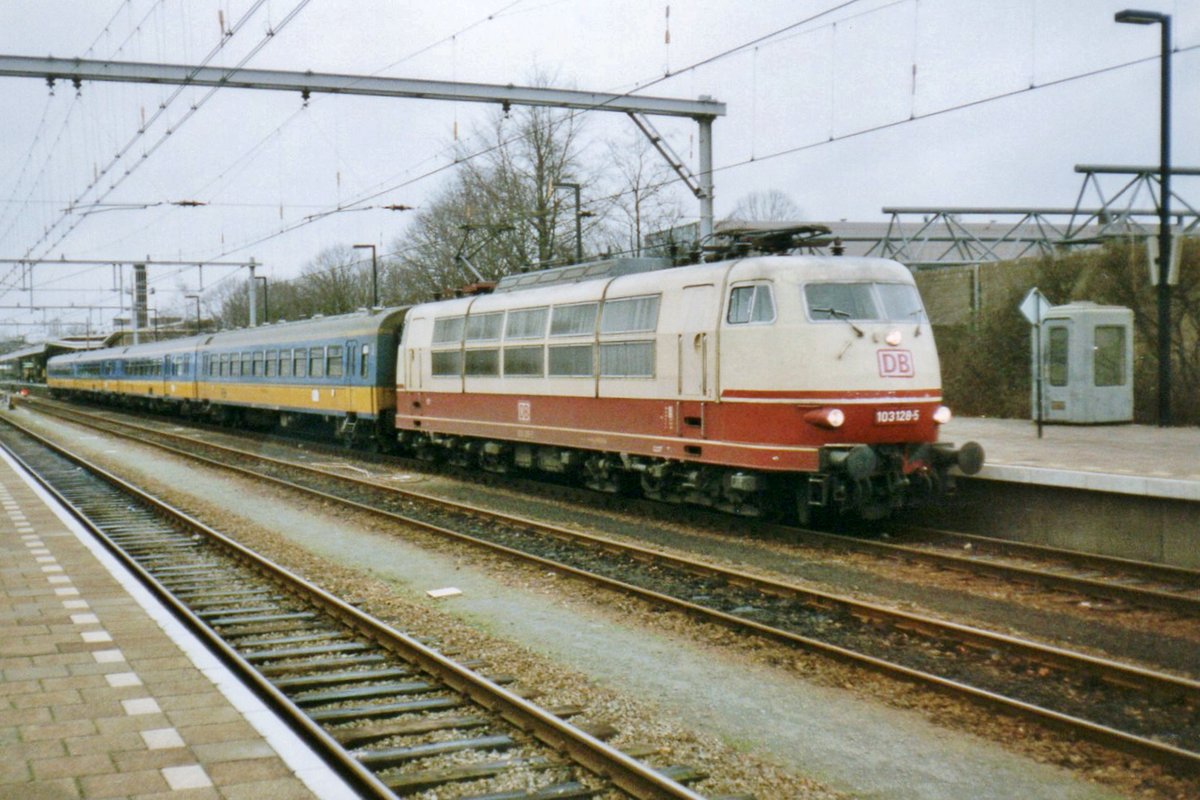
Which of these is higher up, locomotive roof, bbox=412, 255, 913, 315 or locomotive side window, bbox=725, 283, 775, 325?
locomotive roof, bbox=412, 255, 913, 315

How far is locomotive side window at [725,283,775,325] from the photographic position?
1266 centimetres

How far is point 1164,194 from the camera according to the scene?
1664 cm

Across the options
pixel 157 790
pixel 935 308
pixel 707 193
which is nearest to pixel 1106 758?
pixel 157 790

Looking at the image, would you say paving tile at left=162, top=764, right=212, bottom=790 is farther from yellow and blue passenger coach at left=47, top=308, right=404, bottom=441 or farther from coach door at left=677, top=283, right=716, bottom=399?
yellow and blue passenger coach at left=47, top=308, right=404, bottom=441

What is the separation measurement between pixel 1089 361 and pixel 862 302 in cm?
809

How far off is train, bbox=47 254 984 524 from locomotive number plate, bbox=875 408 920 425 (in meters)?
0.02

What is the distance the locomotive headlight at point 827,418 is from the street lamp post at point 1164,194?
709 centimetres

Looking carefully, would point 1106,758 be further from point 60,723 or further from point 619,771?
point 60,723

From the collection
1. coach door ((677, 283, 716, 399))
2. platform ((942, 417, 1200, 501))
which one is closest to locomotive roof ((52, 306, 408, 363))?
coach door ((677, 283, 716, 399))

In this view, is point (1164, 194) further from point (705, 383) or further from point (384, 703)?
point (384, 703)

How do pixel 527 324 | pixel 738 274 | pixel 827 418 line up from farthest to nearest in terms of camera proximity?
pixel 527 324 < pixel 738 274 < pixel 827 418

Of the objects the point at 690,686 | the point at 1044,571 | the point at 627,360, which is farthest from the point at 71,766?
the point at 627,360

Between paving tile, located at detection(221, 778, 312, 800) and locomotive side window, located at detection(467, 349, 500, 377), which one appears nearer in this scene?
paving tile, located at detection(221, 778, 312, 800)

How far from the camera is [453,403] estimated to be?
19.9 m
